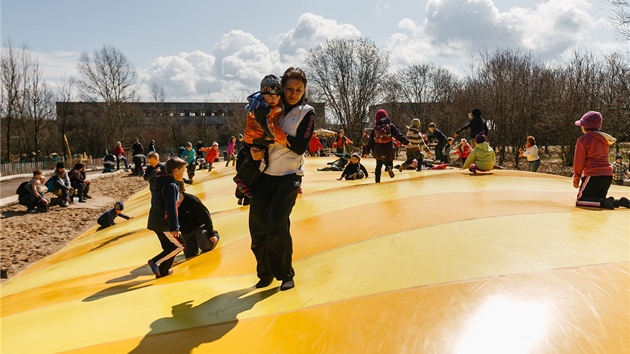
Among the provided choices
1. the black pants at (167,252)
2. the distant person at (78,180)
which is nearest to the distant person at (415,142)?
the black pants at (167,252)

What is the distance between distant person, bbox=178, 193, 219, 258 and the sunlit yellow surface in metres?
0.22

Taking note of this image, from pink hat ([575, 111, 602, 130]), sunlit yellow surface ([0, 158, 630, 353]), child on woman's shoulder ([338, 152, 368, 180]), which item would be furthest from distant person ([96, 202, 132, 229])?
pink hat ([575, 111, 602, 130])

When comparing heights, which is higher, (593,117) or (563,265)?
(593,117)

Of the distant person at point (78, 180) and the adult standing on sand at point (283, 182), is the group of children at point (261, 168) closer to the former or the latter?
the adult standing on sand at point (283, 182)

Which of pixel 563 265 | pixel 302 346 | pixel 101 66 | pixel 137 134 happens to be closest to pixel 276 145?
pixel 302 346

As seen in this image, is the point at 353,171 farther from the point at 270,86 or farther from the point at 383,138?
the point at 270,86

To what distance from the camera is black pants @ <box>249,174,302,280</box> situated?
3176 millimetres

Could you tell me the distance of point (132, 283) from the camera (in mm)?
4293

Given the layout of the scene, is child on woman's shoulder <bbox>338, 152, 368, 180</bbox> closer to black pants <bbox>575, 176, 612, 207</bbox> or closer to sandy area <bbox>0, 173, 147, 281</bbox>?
black pants <bbox>575, 176, 612, 207</bbox>

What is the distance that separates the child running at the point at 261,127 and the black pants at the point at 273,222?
97 millimetres

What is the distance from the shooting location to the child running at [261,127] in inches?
122

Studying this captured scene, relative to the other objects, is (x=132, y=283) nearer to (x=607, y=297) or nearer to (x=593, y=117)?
(x=607, y=297)

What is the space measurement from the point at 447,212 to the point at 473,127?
6632mm

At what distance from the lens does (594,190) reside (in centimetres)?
478
